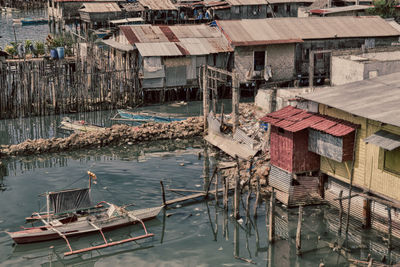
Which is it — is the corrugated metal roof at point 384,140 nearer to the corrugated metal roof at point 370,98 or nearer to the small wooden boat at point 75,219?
the corrugated metal roof at point 370,98

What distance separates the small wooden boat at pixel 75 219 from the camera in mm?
20328

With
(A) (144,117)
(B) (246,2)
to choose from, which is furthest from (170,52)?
(B) (246,2)

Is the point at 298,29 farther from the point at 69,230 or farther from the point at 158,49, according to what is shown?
the point at 69,230

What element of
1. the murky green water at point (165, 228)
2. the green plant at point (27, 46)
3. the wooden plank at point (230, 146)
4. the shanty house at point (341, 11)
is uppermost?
the shanty house at point (341, 11)

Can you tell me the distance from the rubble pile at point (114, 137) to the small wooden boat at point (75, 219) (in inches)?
318

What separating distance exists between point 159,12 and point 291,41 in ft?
69.6

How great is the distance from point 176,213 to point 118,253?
3.56 meters

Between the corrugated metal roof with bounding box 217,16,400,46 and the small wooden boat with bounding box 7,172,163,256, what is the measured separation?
2054 cm

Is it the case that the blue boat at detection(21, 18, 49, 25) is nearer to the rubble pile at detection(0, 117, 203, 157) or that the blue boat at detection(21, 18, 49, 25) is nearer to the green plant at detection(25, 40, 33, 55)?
the green plant at detection(25, 40, 33, 55)

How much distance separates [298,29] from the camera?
41750 mm

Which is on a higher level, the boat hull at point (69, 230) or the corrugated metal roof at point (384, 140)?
the corrugated metal roof at point (384, 140)

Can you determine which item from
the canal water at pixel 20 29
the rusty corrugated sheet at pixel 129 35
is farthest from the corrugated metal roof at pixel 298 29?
the canal water at pixel 20 29

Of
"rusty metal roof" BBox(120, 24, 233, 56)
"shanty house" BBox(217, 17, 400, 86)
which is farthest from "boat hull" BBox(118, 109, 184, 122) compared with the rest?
"shanty house" BBox(217, 17, 400, 86)

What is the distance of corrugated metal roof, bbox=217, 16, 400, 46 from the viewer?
131 ft
